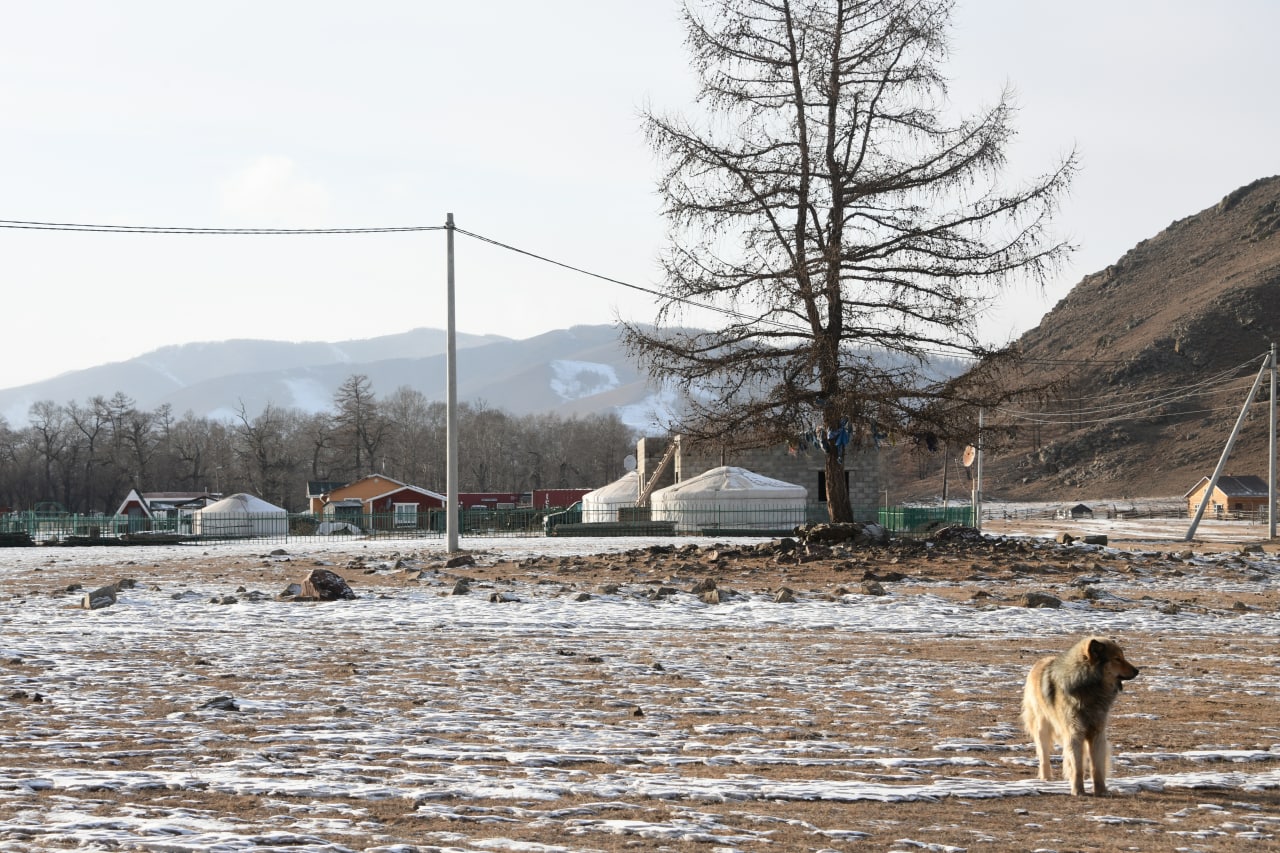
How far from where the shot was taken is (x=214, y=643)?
1310 centimetres

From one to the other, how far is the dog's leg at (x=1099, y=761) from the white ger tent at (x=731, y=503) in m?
40.7

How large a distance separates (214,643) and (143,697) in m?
3.71

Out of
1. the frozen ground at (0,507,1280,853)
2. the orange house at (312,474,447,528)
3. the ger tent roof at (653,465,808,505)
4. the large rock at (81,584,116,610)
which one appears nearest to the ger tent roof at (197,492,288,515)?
the orange house at (312,474,447,528)

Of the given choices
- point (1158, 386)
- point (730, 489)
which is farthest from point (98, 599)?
point (1158, 386)

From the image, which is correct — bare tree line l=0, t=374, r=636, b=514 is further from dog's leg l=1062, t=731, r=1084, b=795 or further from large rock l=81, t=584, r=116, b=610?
dog's leg l=1062, t=731, r=1084, b=795

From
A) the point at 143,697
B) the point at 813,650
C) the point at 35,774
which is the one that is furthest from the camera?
the point at 813,650

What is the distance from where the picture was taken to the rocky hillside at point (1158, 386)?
118 meters

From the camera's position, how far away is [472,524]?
54125mm

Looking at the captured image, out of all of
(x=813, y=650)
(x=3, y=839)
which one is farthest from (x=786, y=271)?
(x=3, y=839)

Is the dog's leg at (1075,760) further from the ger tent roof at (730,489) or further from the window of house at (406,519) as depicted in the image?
the window of house at (406,519)

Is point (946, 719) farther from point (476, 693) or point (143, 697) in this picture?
point (143, 697)

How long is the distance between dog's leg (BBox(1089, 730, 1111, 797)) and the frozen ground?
12cm

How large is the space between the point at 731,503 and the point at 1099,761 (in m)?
42.8

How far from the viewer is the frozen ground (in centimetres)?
574
